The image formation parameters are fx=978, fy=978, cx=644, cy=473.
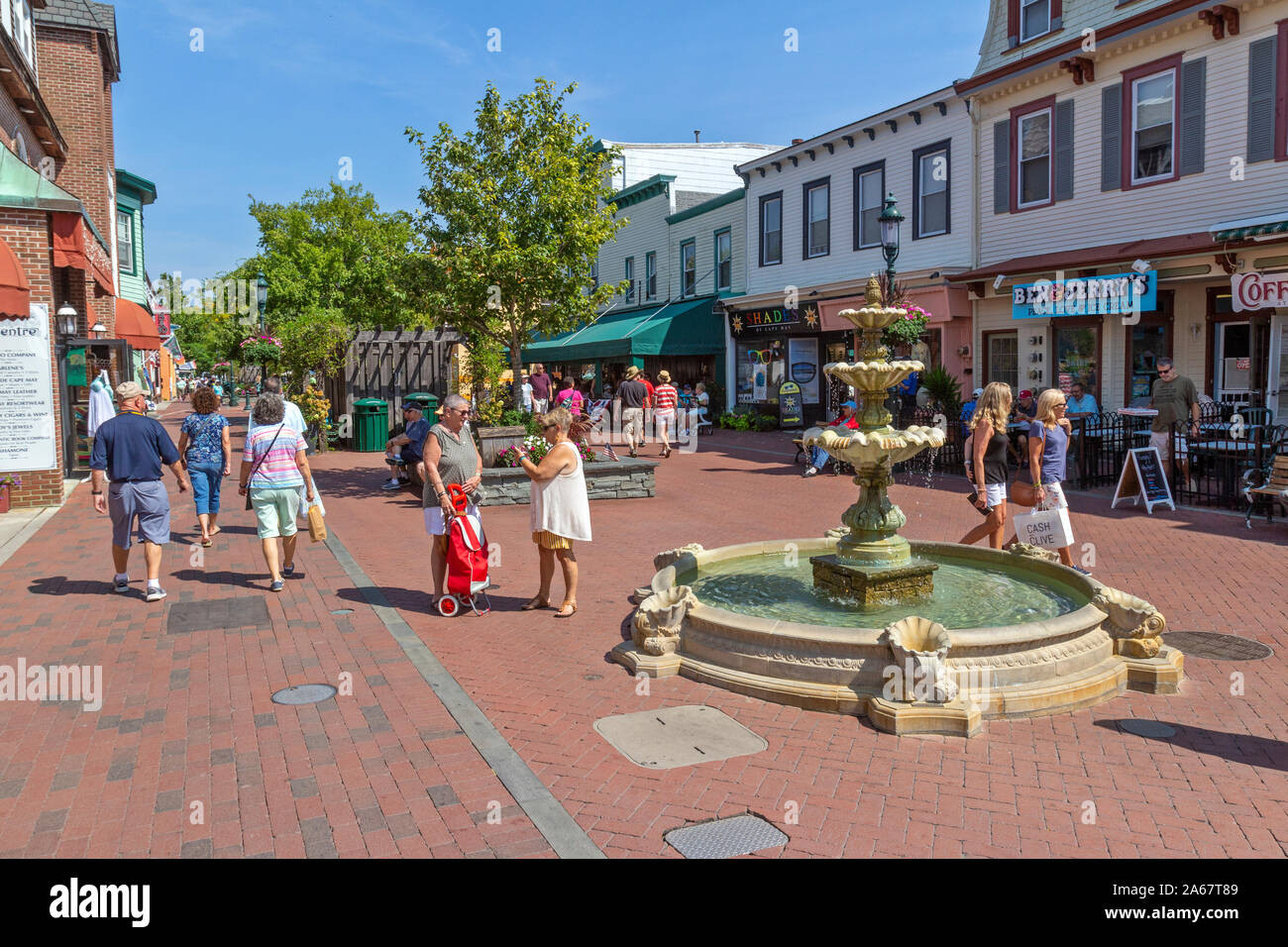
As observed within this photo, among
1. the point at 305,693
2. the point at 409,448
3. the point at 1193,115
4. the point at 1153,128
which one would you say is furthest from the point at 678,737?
the point at 1153,128

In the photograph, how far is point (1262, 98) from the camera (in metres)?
14.8

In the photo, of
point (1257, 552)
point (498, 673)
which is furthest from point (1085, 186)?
point (498, 673)

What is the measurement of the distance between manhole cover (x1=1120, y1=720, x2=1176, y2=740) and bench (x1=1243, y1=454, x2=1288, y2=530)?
22.7ft

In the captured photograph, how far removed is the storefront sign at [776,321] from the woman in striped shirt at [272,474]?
17.8m

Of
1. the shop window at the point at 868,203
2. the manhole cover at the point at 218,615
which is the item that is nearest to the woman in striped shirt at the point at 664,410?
the shop window at the point at 868,203

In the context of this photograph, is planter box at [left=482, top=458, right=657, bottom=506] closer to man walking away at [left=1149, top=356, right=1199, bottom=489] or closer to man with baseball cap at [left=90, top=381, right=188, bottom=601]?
man with baseball cap at [left=90, top=381, right=188, bottom=601]

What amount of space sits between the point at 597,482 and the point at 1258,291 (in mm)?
10117

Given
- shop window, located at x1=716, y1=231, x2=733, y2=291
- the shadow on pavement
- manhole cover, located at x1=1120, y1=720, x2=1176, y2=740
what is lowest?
the shadow on pavement

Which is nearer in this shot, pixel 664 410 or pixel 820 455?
pixel 820 455

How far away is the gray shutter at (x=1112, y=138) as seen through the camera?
17078mm

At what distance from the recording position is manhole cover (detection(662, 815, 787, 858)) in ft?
13.8

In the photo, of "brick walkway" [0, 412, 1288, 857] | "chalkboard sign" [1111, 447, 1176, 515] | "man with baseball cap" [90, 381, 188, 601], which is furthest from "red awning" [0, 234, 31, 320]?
"chalkboard sign" [1111, 447, 1176, 515]

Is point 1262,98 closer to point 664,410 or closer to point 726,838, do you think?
point 664,410

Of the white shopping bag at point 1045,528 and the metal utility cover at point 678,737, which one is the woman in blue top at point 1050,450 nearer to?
the white shopping bag at point 1045,528
